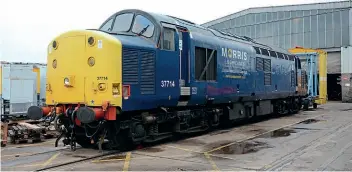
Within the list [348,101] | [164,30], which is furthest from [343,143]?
[348,101]

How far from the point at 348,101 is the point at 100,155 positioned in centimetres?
3458

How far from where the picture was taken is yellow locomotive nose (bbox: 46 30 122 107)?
348 inches

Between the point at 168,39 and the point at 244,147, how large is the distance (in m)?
3.66

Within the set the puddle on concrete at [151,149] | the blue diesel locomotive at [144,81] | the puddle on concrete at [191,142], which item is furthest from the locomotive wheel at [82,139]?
the puddle on concrete at [191,142]

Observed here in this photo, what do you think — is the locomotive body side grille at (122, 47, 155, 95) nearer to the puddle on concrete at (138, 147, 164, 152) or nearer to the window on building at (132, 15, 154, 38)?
the window on building at (132, 15, 154, 38)

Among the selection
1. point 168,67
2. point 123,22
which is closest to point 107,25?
point 123,22

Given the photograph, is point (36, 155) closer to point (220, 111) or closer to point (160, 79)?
point (160, 79)

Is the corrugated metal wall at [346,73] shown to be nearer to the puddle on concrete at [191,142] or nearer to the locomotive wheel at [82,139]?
the puddle on concrete at [191,142]

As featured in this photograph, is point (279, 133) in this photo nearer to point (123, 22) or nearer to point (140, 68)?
point (140, 68)

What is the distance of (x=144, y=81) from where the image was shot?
9.63 metres

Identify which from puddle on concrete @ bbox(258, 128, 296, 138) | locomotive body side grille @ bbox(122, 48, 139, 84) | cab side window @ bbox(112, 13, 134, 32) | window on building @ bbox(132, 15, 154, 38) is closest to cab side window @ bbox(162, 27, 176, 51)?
window on building @ bbox(132, 15, 154, 38)

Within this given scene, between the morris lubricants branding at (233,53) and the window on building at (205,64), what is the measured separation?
2.43 feet

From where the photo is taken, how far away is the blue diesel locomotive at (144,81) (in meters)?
8.92

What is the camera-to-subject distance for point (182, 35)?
11188 mm
